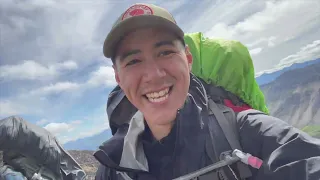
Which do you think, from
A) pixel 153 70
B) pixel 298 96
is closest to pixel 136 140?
pixel 153 70

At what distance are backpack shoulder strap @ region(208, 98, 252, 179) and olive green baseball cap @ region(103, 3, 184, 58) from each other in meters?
0.55

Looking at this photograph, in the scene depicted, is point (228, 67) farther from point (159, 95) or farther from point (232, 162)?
point (232, 162)

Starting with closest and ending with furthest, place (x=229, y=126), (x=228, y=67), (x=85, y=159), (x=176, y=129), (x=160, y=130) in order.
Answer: (x=229, y=126) → (x=176, y=129) → (x=160, y=130) → (x=228, y=67) → (x=85, y=159)

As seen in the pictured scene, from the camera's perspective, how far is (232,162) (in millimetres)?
1649

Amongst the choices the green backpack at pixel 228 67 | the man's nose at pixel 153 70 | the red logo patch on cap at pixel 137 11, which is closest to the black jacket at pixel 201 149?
the green backpack at pixel 228 67

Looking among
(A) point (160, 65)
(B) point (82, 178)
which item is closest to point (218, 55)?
(A) point (160, 65)

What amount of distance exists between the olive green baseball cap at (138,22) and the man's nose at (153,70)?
0.24 m

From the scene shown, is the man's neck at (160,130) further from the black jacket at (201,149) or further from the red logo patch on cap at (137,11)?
the red logo patch on cap at (137,11)

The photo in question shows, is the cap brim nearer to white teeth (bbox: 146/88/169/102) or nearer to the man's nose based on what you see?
the man's nose

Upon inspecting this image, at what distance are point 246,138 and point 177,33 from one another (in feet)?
2.60

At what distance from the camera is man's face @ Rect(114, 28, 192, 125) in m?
1.87

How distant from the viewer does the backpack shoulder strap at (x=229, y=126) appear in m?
1.68

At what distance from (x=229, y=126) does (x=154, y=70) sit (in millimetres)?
576

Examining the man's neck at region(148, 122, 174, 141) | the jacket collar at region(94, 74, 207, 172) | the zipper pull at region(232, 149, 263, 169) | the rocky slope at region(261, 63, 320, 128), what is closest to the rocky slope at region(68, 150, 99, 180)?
the jacket collar at region(94, 74, 207, 172)
